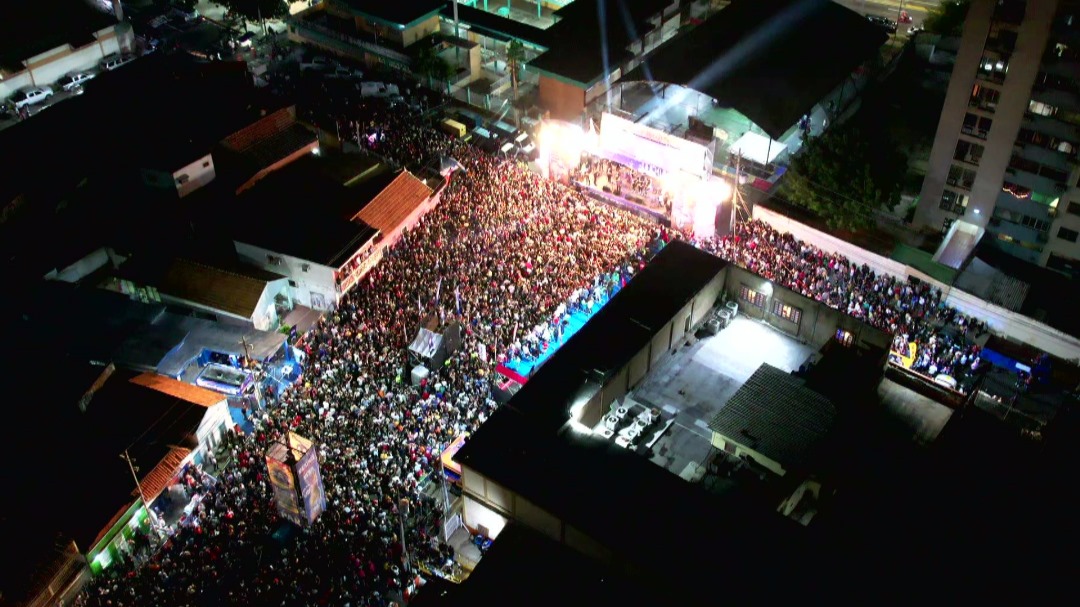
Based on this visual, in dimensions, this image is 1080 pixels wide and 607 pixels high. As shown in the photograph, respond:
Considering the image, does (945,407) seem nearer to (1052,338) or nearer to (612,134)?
(1052,338)

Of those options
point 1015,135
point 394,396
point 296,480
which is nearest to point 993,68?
point 1015,135

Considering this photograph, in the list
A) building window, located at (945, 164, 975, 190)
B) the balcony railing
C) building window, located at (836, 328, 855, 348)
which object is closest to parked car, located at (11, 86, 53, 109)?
the balcony railing

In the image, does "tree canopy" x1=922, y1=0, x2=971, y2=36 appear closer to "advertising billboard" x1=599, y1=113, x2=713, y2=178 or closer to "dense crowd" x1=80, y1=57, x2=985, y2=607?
"advertising billboard" x1=599, y1=113, x2=713, y2=178

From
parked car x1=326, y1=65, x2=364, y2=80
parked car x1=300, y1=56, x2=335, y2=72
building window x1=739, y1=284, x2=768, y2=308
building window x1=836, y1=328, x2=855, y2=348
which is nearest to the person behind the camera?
building window x1=836, y1=328, x2=855, y2=348

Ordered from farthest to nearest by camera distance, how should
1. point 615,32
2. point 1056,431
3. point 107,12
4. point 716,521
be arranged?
1. point 107,12
2. point 615,32
3. point 1056,431
4. point 716,521

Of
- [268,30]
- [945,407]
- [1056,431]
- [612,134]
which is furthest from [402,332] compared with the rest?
[268,30]

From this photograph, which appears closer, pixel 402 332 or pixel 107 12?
pixel 402 332

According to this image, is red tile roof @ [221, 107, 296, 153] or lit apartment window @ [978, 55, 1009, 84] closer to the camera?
lit apartment window @ [978, 55, 1009, 84]
